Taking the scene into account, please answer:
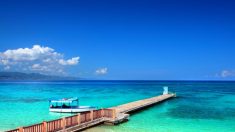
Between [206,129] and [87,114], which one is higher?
[87,114]

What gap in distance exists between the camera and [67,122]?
67.8ft

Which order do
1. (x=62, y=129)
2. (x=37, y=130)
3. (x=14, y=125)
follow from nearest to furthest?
(x=37, y=130), (x=62, y=129), (x=14, y=125)

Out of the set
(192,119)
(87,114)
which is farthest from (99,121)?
(192,119)

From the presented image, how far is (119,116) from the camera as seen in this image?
2691cm

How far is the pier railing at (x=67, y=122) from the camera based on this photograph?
17562 millimetres

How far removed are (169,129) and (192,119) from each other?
6933 millimetres

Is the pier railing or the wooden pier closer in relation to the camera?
the pier railing

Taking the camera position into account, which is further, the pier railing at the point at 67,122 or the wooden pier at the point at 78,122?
the wooden pier at the point at 78,122

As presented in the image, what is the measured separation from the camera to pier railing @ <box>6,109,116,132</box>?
691 inches

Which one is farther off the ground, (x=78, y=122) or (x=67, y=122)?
(x=67, y=122)

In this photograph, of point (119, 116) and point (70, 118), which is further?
point (119, 116)

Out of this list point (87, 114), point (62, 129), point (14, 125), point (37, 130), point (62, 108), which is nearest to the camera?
point (37, 130)

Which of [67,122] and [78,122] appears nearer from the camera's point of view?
[67,122]

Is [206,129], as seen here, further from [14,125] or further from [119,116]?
[14,125]
